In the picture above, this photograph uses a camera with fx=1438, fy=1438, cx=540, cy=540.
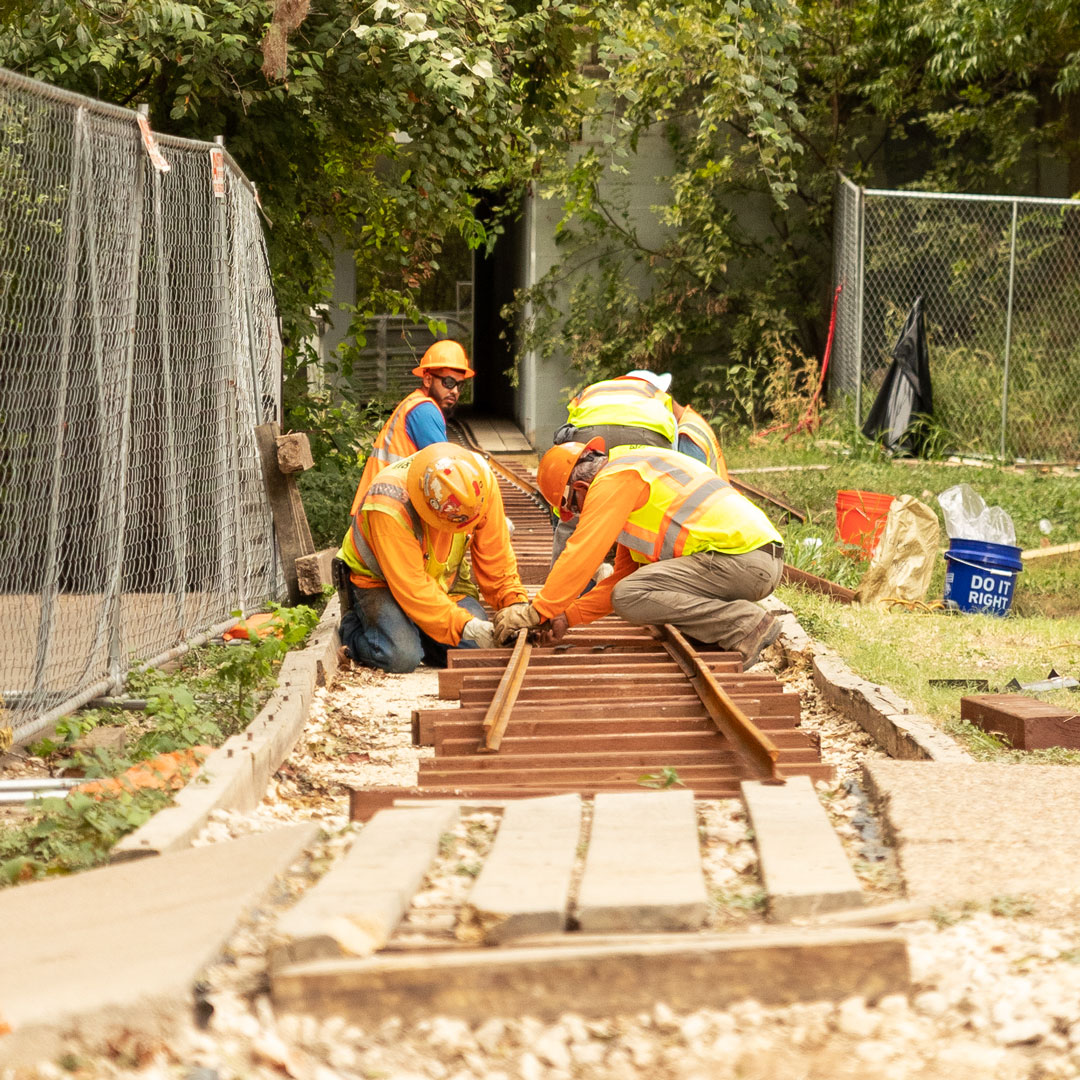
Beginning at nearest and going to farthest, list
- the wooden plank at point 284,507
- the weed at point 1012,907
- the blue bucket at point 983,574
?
1. the weed at point 1012,907
2. the wooden plank at point 284,507
3. the blue bucket at point 983,574

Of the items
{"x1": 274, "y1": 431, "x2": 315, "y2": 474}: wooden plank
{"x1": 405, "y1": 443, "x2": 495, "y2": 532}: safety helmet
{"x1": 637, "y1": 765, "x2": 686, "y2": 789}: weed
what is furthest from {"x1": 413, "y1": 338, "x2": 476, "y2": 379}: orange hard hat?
{"x1": 637, "y1": 765, "x2": 686, "y2": 789}: weed

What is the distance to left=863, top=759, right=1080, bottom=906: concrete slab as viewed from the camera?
356 cm

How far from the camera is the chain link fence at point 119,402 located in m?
5.65

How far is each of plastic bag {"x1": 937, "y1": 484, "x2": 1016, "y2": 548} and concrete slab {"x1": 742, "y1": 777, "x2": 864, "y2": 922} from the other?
649cm

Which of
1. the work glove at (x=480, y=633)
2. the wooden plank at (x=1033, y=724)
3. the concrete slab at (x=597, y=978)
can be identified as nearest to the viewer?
the concrete slab at (x=597, y=978)

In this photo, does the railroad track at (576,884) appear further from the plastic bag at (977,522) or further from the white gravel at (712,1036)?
the plastic bag at (977,522)

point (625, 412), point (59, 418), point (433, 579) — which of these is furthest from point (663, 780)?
point (625, 412)

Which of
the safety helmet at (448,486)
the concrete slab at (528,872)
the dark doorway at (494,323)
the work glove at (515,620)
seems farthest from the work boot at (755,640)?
the dark doorway at (494,323)

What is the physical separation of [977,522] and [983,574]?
82 cm

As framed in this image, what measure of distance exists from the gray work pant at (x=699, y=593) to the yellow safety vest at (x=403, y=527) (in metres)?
0.94

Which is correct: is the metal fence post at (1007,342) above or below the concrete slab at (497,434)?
above

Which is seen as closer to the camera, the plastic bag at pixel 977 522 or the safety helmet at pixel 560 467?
the safety helmet at pixel 560 467

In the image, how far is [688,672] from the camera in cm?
657

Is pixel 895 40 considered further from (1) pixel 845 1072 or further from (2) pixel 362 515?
(1) pixel 845 1072
